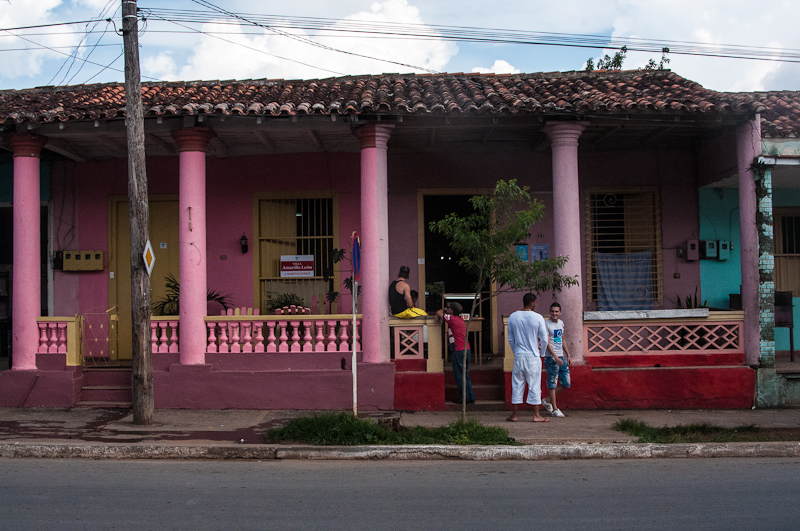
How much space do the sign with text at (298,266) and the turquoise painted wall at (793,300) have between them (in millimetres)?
8242

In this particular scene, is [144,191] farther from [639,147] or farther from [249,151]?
[639,147]

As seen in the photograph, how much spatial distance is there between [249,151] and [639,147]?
22.3 feet

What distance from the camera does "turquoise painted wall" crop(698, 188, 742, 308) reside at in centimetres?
1088

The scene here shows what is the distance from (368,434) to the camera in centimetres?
706

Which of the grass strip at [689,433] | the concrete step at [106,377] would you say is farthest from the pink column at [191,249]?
the grass strip at [689,433]

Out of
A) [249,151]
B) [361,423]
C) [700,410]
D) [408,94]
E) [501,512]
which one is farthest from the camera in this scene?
[249,151]

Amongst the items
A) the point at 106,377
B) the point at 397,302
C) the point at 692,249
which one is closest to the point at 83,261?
the point at 106,377

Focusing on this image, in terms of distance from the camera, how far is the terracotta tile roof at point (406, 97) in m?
8.45

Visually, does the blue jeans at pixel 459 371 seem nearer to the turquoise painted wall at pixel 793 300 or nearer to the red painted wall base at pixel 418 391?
the red painted wall base at pixel 418 391

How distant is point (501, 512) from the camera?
15.7 ft

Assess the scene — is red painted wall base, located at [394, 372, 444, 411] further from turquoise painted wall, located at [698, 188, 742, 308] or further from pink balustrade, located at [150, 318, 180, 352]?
turquoise painted wall, located at [698, 188, 742, 308]

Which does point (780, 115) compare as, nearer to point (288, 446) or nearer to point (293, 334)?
point (293, 334)

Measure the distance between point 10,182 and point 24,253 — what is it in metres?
2.54

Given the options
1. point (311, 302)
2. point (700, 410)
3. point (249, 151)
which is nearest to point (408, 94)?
point (249, 151)
